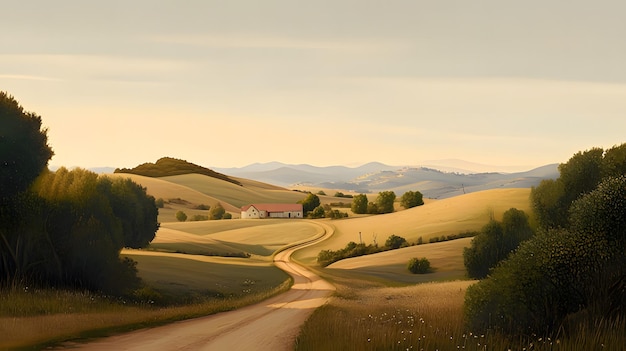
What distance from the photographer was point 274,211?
186 meters

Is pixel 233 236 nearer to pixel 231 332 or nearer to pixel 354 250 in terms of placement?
pixel 354 250

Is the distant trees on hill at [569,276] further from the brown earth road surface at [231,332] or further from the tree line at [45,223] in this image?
the tree line at [45,223]

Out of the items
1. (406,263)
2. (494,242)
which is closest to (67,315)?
(494,242)

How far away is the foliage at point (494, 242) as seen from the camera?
73375 mm

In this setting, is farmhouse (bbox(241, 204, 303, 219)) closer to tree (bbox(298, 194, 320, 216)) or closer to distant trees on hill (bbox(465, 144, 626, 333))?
tree (bbox(298, 194, 320, 216))

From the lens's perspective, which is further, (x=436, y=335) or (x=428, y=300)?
(x=428, y=300)

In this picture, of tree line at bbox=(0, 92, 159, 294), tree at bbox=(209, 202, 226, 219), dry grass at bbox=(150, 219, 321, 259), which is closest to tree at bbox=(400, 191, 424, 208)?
dry grass at bbox=(150, 219, 321, 259)

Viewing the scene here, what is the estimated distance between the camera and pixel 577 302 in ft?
78.7

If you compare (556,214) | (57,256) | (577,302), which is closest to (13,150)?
(57,256)

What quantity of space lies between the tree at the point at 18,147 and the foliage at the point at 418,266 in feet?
199

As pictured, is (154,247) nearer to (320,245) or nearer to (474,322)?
(320,245)

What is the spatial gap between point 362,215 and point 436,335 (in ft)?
487

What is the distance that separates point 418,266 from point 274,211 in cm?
9926

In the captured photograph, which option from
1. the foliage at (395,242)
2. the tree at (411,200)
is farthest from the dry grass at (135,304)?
the tree at (411,200)
